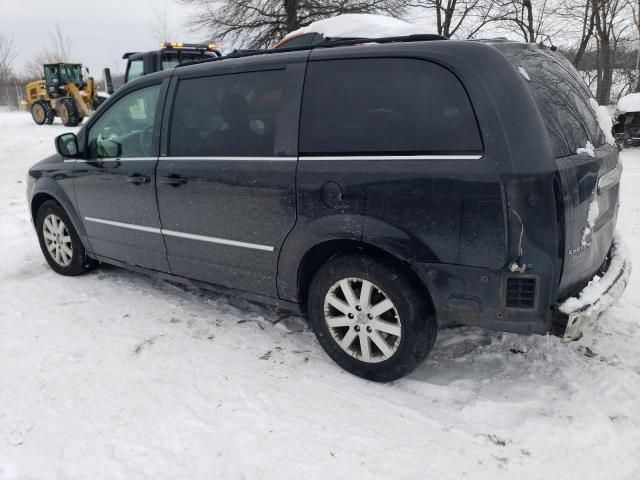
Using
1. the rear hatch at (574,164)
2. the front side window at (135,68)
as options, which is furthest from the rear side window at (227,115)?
the front side window at (135,68)

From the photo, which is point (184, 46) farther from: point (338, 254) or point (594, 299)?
point (594, 299)

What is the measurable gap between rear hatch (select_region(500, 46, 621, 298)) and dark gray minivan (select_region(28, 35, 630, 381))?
0.05 ft

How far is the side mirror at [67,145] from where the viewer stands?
167 inches

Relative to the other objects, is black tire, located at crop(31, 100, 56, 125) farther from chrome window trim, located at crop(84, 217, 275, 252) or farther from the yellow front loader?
chrome window trim, located at crop(84, 217, 275, 252)

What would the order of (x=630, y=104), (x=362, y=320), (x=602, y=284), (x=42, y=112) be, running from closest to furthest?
(x=602, y=284) < (x=362, y=320) < (x=630, y=104) < (x=42, y=112)

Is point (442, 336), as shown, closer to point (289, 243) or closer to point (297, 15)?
point (289, 243)

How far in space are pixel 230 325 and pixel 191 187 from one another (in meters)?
1.03

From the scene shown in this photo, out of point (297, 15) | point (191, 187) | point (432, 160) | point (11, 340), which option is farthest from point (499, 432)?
point (297, 15)

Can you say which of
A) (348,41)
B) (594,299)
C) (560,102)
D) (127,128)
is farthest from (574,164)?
(127,128)

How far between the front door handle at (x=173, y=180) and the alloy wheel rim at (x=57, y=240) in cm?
165

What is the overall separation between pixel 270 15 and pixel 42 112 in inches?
407

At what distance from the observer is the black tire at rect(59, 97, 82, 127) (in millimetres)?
19031

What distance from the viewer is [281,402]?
9.00 ft

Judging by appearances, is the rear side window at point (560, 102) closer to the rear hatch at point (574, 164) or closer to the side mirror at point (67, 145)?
the rear hatch at point (574, 164)
